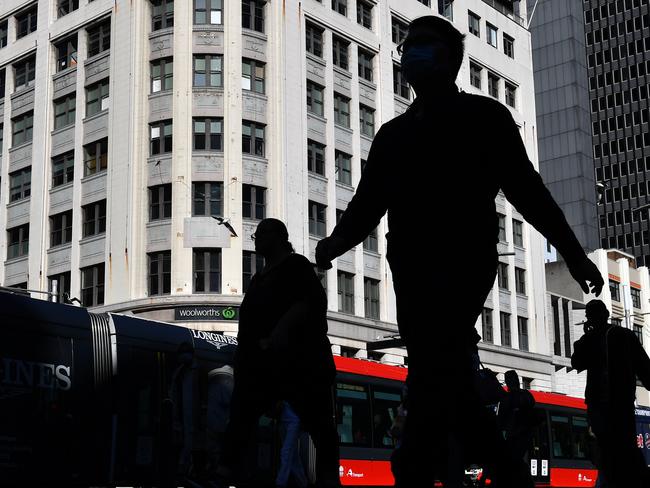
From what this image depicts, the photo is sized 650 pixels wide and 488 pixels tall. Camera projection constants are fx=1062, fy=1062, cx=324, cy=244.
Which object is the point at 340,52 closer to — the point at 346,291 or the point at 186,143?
the point at 186,143

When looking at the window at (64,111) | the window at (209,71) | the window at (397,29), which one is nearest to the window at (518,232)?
the window at (397,29)

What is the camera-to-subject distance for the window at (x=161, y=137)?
4619 centimetres

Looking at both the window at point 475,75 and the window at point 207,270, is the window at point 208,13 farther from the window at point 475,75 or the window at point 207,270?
the window at point 475,75

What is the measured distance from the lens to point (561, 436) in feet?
102

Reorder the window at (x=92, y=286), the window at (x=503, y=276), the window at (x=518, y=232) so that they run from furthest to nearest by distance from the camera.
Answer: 1. the window at (x=518, y=232)
2. the window at (x=503, y=276)
3. the window at (x=92, y=286)

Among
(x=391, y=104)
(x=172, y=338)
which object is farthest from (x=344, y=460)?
(x=391, y=104)

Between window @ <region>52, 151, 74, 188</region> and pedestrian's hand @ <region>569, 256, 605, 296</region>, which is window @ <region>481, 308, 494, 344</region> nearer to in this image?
window @ <region>52, 151, 74, 188</region>

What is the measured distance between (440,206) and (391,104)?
50900 mm

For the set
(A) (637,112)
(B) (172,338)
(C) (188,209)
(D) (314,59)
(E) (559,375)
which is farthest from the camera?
(A) (637,112)

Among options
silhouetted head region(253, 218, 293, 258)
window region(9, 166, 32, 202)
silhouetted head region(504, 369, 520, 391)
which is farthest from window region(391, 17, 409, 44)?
silhouetted head region(253, 218, 293, 258)

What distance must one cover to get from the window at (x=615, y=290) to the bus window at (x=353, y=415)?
185ft

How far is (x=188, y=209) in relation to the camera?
45.1 meters

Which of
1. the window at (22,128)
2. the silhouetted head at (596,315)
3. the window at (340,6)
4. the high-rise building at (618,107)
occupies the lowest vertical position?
the silhouetted head at (596,315)

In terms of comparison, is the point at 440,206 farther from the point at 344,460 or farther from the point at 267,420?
the point at 344,460
